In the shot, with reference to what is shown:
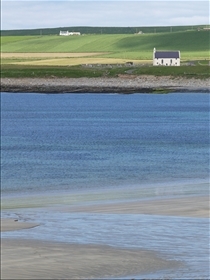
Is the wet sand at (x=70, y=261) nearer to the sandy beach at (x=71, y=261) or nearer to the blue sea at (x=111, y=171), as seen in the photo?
the sandy beach at (x=71, y=261)

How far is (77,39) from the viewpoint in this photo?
6383 inches

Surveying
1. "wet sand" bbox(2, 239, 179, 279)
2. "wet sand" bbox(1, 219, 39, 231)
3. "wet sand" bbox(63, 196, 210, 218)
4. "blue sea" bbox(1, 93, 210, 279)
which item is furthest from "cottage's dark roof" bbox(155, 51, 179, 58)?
"wet sand" bbox(2, 239, 179, 279)

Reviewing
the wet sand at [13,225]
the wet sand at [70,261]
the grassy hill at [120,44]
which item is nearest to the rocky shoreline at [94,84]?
the grassy hill at [120,44]

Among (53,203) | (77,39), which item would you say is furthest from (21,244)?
(77,39)

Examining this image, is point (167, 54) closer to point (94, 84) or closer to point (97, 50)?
point (94, 84)

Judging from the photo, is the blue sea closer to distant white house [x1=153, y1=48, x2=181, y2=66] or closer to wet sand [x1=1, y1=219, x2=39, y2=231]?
wet sand [x1=1, y1=219, x2=39, y2=231]

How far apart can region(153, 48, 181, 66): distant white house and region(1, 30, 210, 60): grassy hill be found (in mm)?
21940

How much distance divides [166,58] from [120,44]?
129ft

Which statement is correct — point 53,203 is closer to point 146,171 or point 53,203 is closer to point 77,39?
point 146,171

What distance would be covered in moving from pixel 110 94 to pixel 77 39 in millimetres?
65672

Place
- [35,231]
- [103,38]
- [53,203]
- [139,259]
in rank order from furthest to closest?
[103,38] < [53,203] < [35,231] < [139,259]

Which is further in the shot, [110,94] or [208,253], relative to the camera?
[110,94]

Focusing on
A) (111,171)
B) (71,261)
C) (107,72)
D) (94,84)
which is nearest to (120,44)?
(107,72)

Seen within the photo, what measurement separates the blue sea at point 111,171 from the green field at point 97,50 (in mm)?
40897
